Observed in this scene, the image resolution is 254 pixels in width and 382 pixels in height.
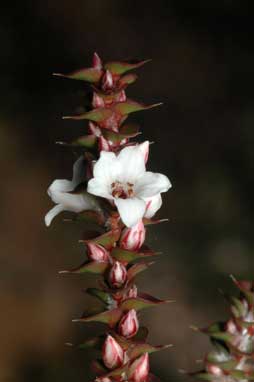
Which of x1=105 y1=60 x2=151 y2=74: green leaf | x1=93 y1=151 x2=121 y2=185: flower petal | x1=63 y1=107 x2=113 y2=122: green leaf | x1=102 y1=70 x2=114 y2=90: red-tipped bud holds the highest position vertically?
x1=105 y1=60 x2=151 y2=74: green leaf

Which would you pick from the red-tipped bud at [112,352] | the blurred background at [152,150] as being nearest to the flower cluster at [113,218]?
the red-tipped bud at [112,352]

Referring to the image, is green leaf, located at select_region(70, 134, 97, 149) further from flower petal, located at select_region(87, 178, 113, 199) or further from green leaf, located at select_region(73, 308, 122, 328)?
green leaf, located at select_region(73, 308, 122, 328)

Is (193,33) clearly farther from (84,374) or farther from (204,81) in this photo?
(84,374)

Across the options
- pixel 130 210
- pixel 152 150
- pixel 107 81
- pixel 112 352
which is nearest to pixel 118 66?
pixel 107 81

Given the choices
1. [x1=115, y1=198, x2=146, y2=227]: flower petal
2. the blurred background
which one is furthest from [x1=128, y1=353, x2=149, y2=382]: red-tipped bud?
the blurred background

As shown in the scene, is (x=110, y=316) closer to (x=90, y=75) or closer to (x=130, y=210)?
(x=130, y=210)

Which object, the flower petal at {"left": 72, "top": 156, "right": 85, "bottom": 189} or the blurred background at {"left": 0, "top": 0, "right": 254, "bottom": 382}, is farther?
the blurred background at {"left": 0, "top": 0, "right": 254, "bottom": 382}

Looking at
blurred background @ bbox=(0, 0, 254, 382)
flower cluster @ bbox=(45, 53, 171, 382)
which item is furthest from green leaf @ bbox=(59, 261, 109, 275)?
blurred background @ bbox=(0, 0, 254, 382)

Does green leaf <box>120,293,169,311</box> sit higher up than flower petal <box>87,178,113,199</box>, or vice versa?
flower petal <box>87,178,113,199</box>
